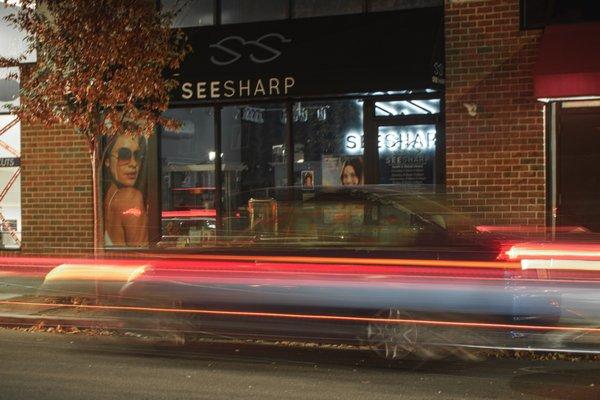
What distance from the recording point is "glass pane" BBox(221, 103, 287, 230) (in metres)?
12.6

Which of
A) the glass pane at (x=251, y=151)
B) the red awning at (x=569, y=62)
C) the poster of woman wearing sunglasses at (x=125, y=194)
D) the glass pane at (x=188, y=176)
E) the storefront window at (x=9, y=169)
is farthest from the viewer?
the storefront window at (x=9, y=169)

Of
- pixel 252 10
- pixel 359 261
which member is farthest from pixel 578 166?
pixel 359 261

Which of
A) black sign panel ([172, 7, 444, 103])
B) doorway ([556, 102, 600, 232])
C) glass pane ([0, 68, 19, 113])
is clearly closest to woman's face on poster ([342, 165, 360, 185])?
black sign panel ([172, 7, 444, 103])

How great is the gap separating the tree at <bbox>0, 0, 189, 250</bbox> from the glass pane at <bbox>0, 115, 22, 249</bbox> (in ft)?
11.9

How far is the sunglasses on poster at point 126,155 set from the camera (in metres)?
13.2

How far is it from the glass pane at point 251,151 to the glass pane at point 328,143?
281 millimetres

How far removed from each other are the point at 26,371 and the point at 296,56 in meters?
6.27

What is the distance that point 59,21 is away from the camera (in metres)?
9.80

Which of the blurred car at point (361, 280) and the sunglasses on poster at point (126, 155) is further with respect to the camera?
the sunglasses on poster at point (126, 155)

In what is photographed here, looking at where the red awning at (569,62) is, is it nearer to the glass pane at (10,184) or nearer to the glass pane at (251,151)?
the glass pane at (251,151)

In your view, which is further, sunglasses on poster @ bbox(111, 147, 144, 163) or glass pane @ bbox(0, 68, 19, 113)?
glass pane @ bbox(0, 68, 19, 113)

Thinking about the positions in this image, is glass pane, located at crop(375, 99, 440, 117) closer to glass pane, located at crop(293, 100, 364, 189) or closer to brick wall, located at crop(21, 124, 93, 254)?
glass pane, located at crop(293, 100, 364, 189)

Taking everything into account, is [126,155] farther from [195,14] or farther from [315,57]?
[315,57]

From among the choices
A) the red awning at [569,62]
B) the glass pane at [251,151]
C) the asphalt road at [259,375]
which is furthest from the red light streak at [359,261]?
the glass pane at [251,151]
